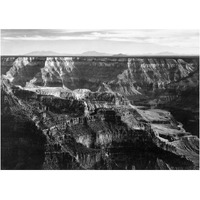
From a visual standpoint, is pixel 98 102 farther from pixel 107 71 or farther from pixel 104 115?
pixel 107 71

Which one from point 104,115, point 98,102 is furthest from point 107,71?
point 104,115

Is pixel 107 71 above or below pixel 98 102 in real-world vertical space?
above

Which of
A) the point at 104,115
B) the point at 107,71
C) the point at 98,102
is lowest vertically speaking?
the point at 104,115

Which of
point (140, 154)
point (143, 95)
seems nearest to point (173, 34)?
point (143, 95)

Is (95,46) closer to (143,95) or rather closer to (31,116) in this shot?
(143,95)
